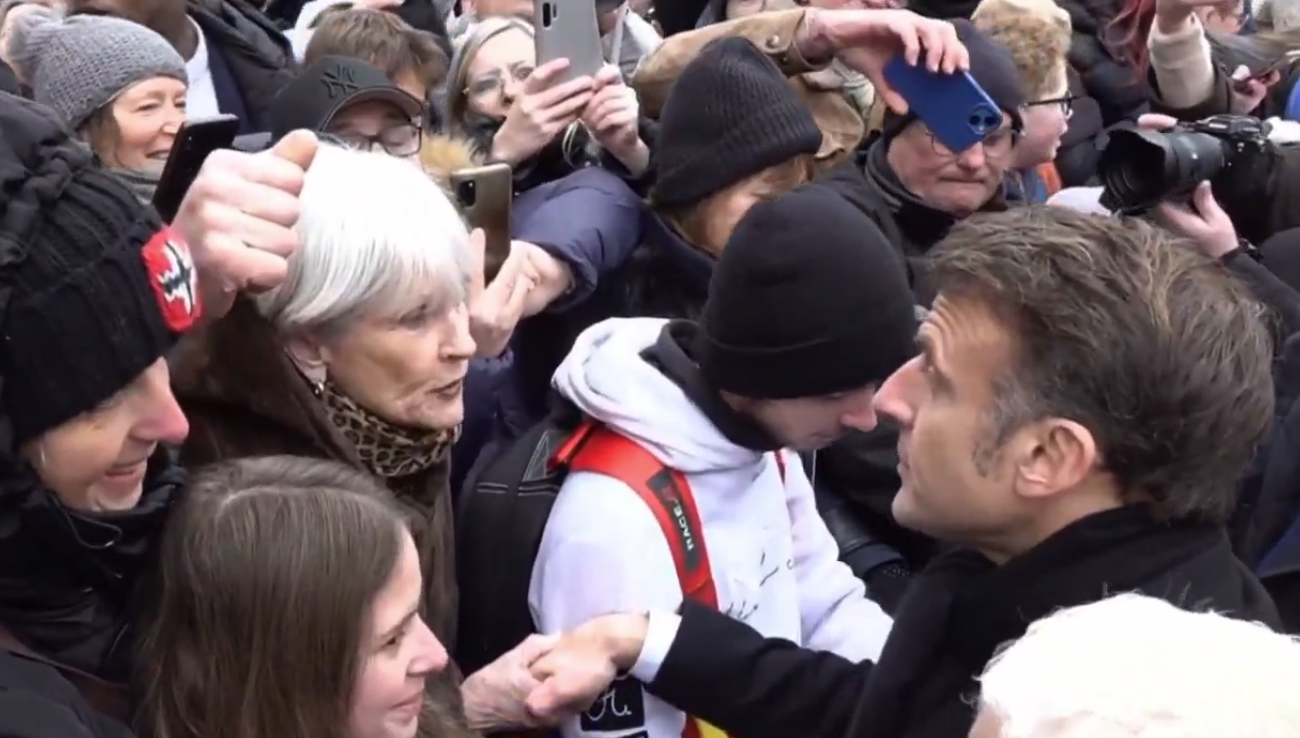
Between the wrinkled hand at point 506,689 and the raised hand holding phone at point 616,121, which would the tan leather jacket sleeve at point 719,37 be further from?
the wrinkled hand at point 506,689

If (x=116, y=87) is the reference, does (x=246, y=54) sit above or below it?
below

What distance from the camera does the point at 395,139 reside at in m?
2.87

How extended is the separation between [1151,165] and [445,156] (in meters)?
1.19

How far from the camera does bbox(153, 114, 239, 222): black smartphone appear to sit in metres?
1.42

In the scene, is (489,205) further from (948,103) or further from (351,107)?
(948,103)

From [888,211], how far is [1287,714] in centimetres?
204

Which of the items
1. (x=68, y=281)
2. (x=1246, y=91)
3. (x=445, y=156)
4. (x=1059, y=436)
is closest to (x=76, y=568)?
(x=68, y=281)

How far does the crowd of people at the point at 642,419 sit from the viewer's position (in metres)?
1.23

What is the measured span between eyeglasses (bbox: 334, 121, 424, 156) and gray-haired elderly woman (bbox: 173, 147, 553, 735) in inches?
37.0

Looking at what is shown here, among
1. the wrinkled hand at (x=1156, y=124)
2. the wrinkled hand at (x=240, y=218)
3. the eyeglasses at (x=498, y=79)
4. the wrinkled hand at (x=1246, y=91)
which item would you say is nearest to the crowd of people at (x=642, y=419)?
the wrinkled hand at (x=240, y=218)

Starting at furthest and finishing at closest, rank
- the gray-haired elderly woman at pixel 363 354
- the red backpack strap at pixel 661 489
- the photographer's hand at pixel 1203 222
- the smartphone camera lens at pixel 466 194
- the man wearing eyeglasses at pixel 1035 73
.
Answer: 1. the man wearing eyeglasses at pixel 1035 73
2. the photographer's hand at pixel 1203 222
3. the smartphone camera lens at pixel 466 194
4. the red backpack strap at pixel 661 489
5. the gray-haired elderly woman at pixel 363 354

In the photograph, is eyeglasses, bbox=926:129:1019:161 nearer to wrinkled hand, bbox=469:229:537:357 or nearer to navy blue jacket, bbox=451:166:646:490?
navy blue jacket, bbox=451:166:646:490

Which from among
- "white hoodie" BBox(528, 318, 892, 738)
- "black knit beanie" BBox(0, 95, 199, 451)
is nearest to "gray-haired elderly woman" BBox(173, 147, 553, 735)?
"white hoodie" BBox(528, 318, 892, 738)

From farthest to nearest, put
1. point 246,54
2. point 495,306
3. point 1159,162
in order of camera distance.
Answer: point 246,54, point 1159,162, point 495,306
